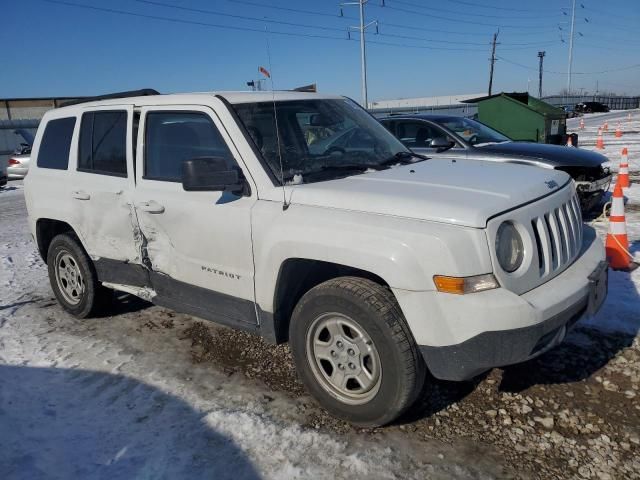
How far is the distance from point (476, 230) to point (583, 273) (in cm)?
93

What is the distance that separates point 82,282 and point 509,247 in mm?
3774

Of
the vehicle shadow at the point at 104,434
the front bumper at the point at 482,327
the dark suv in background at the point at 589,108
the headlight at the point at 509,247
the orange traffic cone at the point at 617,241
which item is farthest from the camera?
the dark suv in background at the point at 589,108

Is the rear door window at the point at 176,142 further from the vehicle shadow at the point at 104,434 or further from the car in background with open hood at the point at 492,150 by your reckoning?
the car in background with open hood at the point at 492,150

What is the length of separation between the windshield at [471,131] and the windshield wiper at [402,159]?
4074mm

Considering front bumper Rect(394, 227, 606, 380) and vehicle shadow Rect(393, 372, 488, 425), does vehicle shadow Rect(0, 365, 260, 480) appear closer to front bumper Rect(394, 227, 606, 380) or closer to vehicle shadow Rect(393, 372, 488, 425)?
vehicle shadow Rect(393, 372, 488, 425)

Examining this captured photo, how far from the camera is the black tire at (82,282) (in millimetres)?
4625

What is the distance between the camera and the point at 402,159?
397 cm

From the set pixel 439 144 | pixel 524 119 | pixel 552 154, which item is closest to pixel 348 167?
pixel 439 144

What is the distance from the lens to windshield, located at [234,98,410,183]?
3426mm

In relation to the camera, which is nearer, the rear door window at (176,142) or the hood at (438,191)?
the hood at (438,191)

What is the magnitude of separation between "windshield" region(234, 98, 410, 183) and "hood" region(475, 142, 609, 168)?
11.9 ft

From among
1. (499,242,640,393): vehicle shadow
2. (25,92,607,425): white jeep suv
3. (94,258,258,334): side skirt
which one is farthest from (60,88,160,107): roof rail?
(499,242,640,393): vehicle shadow

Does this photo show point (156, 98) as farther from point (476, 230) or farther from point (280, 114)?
point (476, 230)

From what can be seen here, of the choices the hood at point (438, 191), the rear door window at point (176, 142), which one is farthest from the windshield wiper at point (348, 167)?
the rear door window at point (176, 142)
